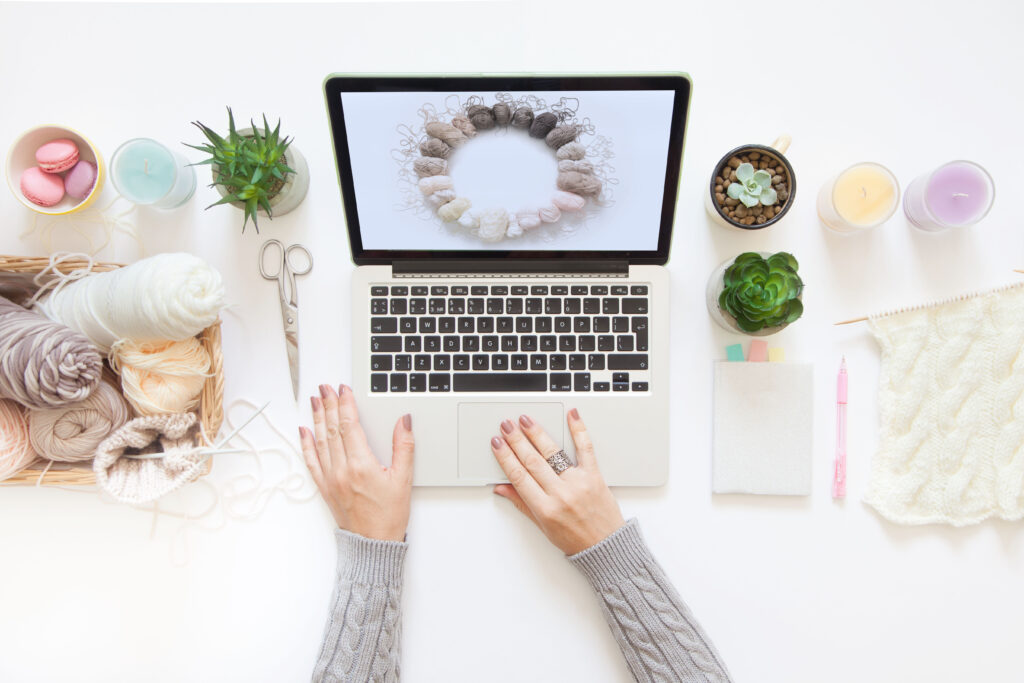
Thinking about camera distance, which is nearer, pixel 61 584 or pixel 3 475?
pixel 3 475

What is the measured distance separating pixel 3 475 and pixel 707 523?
86cm

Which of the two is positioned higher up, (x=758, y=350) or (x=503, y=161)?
(x=503, y=161)

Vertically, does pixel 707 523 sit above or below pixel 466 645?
above

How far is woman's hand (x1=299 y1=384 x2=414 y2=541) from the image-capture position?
0.74 metres

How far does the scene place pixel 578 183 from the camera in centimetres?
70

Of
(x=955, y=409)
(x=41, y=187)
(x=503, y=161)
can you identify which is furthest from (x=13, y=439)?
(x=955, y=409)

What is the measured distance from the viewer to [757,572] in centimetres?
78

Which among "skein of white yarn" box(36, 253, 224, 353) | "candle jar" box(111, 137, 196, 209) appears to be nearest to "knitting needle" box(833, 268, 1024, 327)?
"skein of white yarn" box(36, 253, 224, 353)

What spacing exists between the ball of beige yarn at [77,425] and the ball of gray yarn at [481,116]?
54 centimetres

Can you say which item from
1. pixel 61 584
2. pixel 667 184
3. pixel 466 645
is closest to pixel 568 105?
pixel 667 184

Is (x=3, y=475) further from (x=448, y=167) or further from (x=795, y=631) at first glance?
(x=795, y=631)

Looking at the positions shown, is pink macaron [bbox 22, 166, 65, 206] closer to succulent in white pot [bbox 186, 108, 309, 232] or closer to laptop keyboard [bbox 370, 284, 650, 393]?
succulent in white pot [bbox 186, 108, 309, 232]

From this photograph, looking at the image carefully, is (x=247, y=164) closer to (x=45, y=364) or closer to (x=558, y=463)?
(x=45, y=364)

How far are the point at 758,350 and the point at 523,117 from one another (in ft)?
1.39
